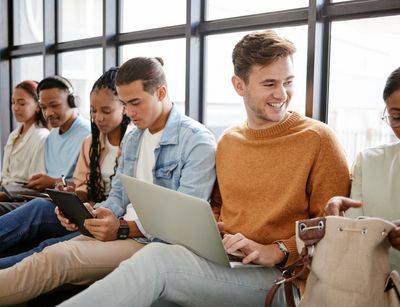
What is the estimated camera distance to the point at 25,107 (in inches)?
118

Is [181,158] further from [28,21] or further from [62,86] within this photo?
[28,21]

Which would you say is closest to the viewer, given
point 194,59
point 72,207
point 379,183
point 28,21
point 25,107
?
point 379,183

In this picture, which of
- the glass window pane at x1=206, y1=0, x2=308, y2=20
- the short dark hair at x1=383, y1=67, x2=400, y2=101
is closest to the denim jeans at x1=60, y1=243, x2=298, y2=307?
the short dark hair at x1=383, y1=67, x2=400, y2=101

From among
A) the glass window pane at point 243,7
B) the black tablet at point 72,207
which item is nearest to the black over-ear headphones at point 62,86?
the glass window pane at point 243,7

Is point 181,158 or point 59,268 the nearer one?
point 59,268

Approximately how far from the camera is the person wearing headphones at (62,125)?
261cm

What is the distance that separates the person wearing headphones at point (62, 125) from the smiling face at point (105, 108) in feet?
1.58

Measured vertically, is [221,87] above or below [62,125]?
above

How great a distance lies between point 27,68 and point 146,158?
2.51 metres

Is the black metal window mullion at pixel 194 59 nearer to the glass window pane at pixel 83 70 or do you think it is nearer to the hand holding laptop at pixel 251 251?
the glass window pane at pixel 83 70

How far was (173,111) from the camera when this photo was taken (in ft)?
6.07

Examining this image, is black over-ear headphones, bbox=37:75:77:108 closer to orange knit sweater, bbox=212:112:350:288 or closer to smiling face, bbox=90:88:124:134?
smiling face, bbox=90:88:124:134

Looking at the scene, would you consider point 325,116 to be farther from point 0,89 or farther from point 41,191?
point 0,89

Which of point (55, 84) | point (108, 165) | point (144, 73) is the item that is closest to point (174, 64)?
point (55, 84)
